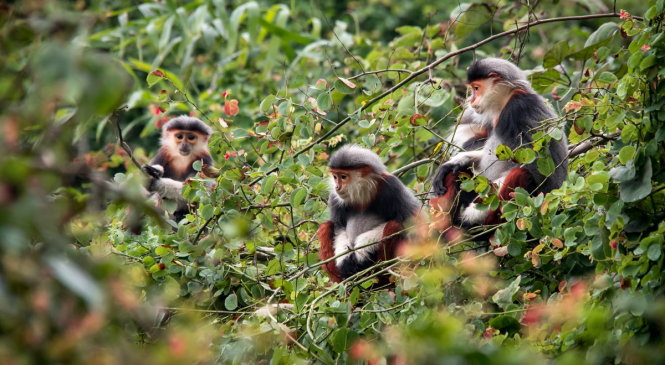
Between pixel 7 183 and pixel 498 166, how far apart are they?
3.04m

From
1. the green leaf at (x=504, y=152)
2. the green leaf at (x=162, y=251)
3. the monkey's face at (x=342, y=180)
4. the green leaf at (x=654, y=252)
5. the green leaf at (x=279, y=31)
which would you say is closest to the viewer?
the green leaf at (x=654, y=252)

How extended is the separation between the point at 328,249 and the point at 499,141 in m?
0.88

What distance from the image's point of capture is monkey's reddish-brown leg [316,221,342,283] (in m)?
3.54

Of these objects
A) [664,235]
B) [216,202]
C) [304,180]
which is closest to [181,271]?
[216,202]

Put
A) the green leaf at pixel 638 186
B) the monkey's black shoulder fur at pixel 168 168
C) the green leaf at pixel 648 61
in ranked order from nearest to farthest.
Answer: the green leaf at pixel 638 186 → the green leaf at pixel 648 61 → the monkey's black shoulder fur at pixel 168 168

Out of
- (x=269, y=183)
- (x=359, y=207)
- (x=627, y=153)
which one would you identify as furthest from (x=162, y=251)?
(x=627, y=153)

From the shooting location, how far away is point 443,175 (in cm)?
349

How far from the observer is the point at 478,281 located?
263cm

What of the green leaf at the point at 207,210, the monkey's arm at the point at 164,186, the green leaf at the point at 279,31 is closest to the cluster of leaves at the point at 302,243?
the green leaf at the point at 207,210

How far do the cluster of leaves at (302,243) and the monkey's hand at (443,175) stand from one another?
198mm

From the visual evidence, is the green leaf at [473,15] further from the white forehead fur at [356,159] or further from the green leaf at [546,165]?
the green leaf at [546,165]

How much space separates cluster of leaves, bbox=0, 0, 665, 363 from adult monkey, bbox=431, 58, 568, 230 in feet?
0.44

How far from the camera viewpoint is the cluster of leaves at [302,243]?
94cm

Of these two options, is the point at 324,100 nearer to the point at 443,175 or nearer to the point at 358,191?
the point at 358,191
